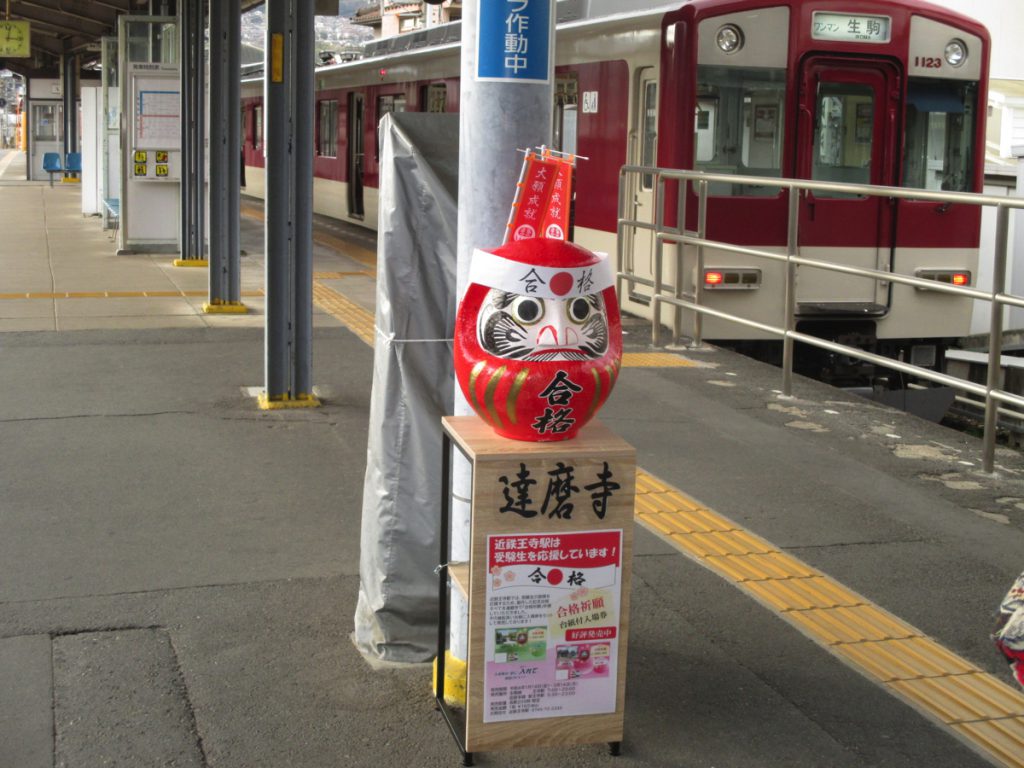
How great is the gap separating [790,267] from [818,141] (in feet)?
9.02

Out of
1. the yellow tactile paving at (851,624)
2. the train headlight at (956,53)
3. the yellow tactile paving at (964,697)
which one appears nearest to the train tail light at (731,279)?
the train headlight at (956,53)

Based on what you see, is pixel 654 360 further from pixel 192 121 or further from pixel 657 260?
pixel 192 121

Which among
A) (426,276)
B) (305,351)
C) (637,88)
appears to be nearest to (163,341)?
(305,351)

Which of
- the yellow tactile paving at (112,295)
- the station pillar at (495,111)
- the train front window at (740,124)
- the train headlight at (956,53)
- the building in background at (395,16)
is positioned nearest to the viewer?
the station pillar at (495,111)

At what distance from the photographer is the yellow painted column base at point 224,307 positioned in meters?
10.6

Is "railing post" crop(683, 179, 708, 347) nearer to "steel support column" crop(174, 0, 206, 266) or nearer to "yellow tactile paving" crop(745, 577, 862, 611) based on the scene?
"yellow tactile paving" crop(745, 577, 862, 611)

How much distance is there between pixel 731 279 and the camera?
9.53m

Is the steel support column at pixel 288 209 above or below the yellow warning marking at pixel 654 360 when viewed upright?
above

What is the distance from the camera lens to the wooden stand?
3236 mm

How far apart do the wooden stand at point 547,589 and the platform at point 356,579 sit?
0.47 ft

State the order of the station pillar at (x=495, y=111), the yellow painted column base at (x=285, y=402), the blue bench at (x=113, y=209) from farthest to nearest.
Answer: the blue bench at (x=113, y=209)
the yellow painted column base at (x=285, y=402)
the station pillar at (x=495, y=111)

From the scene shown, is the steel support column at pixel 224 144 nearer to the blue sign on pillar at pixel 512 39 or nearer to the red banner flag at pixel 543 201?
the blue sign on pillar at pixel 512 39

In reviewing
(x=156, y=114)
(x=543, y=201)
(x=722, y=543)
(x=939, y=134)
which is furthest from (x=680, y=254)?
(x=156, y=114)

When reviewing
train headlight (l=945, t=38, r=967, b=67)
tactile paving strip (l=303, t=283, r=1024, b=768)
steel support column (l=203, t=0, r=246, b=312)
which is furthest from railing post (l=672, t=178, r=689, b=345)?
tactile paving strip (l=303, t=283, r=1024, b=768)
